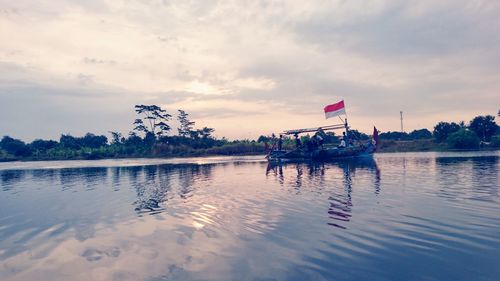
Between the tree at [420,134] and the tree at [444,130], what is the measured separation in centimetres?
1674

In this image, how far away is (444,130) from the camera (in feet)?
240

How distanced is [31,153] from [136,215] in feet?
346

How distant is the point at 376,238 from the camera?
891 cm

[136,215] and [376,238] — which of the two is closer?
[376,238]

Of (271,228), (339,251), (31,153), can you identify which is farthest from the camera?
(31,153)

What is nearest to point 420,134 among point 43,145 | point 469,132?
point 469,132

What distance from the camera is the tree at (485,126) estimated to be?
73.1 metres

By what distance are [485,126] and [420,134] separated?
20.8 meters

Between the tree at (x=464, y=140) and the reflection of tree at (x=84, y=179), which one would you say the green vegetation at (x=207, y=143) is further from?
the reflection of tree at (x=84, y=179)

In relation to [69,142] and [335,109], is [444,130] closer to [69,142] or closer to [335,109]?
[335,109]

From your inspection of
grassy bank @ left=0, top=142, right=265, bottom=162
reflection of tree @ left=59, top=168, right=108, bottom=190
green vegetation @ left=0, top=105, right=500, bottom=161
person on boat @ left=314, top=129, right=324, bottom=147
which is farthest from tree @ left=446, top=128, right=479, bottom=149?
reflection of tree @ left=59, top=168, right=108, bottom=190

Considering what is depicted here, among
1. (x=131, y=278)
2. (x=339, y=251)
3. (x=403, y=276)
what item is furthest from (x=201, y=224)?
(x=403, y=276)

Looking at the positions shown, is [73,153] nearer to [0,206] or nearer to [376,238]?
→ [0,206]

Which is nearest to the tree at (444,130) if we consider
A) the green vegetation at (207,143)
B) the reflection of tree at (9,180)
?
the green vegetation at (207,143)
